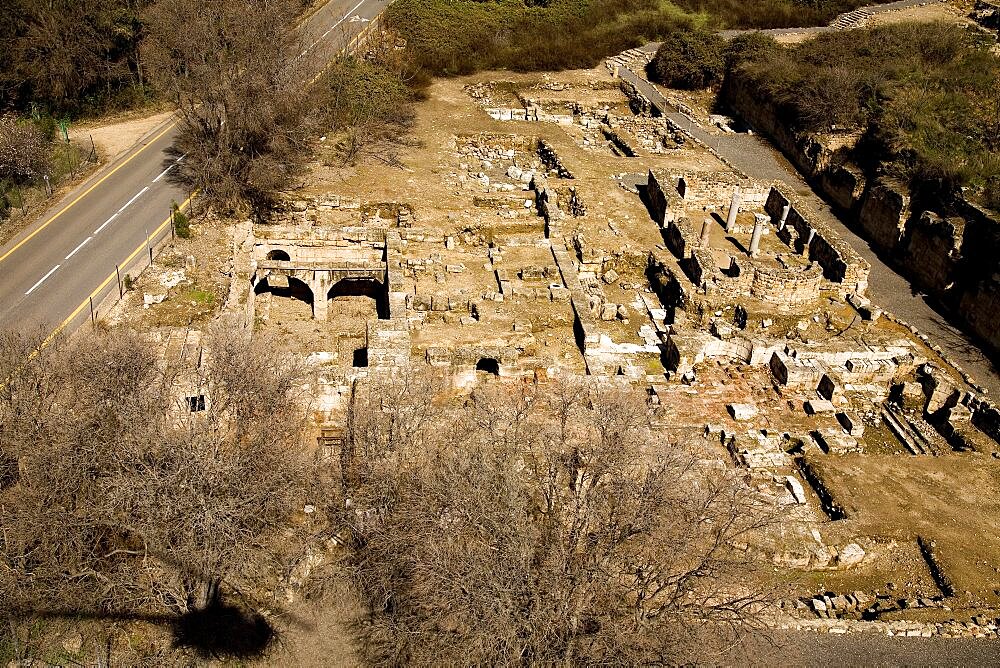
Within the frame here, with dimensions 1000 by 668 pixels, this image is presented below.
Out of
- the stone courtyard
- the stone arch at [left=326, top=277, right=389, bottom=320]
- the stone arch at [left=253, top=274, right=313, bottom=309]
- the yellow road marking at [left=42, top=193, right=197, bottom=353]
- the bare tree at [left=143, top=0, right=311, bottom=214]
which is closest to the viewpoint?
the stone courtyard

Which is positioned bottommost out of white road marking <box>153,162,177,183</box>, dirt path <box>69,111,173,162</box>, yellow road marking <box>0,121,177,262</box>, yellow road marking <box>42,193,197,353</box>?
dirt path <box>69,111,173,162</box>

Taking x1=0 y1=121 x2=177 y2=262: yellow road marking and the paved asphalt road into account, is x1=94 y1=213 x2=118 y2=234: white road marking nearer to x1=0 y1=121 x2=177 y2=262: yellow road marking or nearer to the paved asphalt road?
the paved asphalt road

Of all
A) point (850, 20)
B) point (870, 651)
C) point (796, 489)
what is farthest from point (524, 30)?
point (870, 651)

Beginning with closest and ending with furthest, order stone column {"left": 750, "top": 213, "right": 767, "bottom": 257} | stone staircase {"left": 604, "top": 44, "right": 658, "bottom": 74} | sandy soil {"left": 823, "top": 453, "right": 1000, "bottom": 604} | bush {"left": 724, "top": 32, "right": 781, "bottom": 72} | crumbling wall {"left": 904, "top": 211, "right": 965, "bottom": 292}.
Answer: sandy soil {"left": 823, "top": 453, "right": 1000, "bottom": 604} < crumbling wall {"left": 904, "top": 211, "right": 965, "bottom": 292} < stone column {"left": 750, "top": 213, "right": 767, "bottom": 257} < bush {"left": 724, "top": 32, "right": 781, "bottom": 72} < stone staircase {"left": 604, "top": 44, "right": 658, "bottom": 74}

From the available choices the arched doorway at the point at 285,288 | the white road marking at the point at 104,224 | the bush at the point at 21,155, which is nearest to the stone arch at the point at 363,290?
the arched doorway at the point at 285,288

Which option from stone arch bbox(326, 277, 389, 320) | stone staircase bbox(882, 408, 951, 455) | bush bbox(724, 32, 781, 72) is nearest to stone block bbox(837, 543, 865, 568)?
stone staircase bbox(882, 408, 951, 455)

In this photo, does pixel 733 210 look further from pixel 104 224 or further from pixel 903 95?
pixel 104 224
